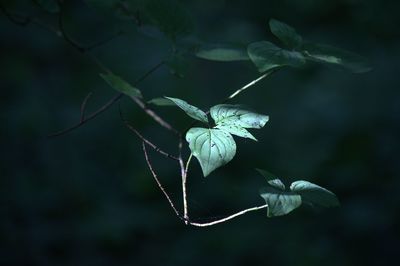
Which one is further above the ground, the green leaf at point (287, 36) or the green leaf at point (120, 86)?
the green leaf at point (287, 36)

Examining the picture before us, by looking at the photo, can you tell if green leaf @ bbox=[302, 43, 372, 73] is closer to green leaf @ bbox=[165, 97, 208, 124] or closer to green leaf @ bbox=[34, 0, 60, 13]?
green leaf @ bbox=[165, 97, 208, 124]

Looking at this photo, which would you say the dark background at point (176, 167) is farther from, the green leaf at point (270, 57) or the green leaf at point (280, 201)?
the green leaf at point (280, 201)

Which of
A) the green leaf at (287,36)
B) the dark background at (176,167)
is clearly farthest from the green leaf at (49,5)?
the dark background at (176,167)

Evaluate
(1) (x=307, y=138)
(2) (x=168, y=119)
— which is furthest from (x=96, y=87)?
(1) (x=307, y=138)

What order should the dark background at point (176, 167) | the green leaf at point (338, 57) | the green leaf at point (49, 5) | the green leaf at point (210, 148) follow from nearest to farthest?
the green leaf at point (210, 148), the green leaf at point (338, 57), the green leaf at point (49, 5), the dark background at point (176, 167)

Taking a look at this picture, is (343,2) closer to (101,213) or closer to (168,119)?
(168,119)
